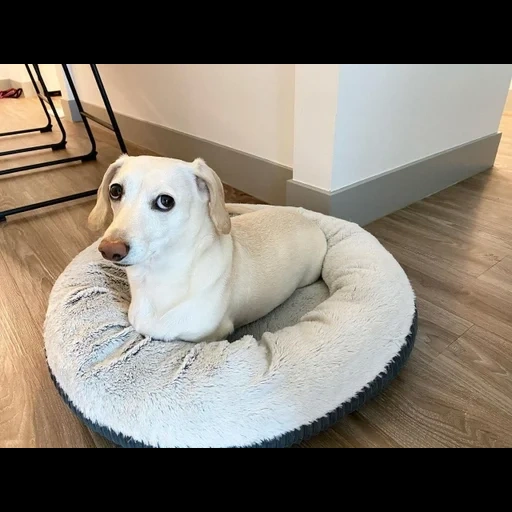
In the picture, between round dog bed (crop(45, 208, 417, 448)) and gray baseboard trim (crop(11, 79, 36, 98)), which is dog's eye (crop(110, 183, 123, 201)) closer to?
round dog bed (crop(45, 208, 417, 448))

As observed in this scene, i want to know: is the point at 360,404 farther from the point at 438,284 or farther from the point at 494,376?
the point at 438,284

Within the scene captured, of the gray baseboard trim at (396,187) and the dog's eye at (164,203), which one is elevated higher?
the dog's eye at (164,203)

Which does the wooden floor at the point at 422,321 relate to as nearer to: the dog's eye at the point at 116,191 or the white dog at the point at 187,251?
the white dog at the point at 187,251

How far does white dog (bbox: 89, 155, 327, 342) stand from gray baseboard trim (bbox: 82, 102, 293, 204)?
826mm

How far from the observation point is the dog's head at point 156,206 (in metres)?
0.81

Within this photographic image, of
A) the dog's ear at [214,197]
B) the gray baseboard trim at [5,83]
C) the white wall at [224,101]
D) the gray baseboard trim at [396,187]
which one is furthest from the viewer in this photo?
the gray baseboard trim at [5,83]

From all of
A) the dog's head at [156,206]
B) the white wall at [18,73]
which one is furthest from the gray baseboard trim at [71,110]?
the dog's head at [156,206]

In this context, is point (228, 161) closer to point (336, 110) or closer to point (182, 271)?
point (336, 110)

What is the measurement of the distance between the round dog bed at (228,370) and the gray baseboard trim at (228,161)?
100 cm
